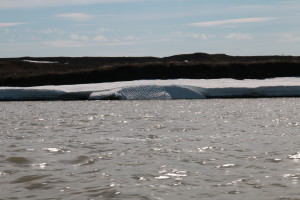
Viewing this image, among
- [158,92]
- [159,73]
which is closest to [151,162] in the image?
[158,92]

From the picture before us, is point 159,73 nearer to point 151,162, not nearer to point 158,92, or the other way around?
point 158,92

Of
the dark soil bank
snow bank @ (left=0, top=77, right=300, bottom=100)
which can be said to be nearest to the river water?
snow bank @ (left=0, top=77, right=300, bottom=100)

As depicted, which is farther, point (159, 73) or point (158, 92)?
point (159, 73)

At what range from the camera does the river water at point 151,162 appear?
25.7ft

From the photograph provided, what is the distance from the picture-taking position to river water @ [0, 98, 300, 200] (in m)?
7.84

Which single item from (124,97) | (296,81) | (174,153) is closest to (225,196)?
(174,153)

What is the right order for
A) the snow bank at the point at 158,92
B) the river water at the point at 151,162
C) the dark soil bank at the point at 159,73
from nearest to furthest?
the river water at the point at 151,162, the snow bank at the point at 158,92, the dark soil bank at the point at 159,73

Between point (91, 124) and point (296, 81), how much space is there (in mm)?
27078

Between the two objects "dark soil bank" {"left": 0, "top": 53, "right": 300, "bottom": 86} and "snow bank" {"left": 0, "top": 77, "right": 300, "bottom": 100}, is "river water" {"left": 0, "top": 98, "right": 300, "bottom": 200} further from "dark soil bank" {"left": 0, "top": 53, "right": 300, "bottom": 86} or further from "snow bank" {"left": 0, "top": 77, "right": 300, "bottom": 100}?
"dark soil bank" {"left": 0, "top": 53, "right": 300, "bottom": 86}

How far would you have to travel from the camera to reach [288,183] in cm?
826

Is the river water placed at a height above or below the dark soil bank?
below

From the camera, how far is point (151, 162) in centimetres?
1016

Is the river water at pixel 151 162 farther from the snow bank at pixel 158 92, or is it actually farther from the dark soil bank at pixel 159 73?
the dark soil bank at pixel 159 73

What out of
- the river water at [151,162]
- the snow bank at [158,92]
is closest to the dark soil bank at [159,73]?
the snow bank at [158,92]
